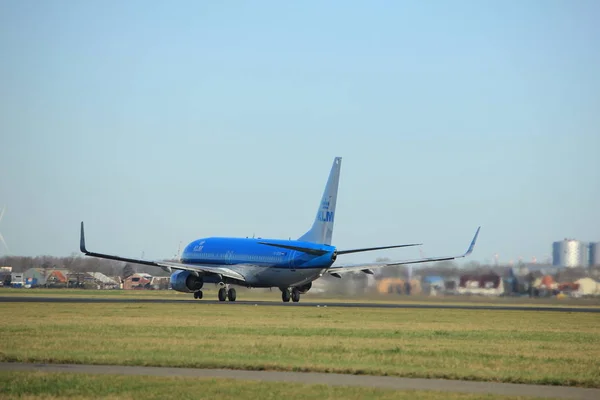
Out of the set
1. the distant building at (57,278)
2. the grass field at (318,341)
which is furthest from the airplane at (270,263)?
the distant building at (57,278)

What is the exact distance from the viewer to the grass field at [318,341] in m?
30.4

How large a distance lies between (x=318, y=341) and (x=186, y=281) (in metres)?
43.8

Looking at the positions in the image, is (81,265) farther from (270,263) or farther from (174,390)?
(174,390)

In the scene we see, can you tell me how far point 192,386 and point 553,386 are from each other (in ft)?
30.4

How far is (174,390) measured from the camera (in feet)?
80.0

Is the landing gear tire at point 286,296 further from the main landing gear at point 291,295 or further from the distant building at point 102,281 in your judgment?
the distant building at point 102,281

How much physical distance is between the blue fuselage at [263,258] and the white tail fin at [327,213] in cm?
221

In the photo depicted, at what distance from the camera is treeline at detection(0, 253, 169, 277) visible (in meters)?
142

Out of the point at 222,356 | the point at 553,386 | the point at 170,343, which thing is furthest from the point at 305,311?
the point at 553,386

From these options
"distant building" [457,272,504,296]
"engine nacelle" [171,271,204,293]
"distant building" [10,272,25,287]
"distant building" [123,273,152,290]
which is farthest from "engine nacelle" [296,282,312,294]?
"distant building" [10,272,25,287]

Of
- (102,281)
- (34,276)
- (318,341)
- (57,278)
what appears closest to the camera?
(318,341)

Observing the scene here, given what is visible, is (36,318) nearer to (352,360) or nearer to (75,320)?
(75,320)

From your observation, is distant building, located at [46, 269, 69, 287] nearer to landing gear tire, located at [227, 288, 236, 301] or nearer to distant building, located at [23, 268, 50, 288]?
distant building, located at [23, 268, 50, 288]

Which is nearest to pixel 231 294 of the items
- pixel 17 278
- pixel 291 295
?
pixel 291 295
